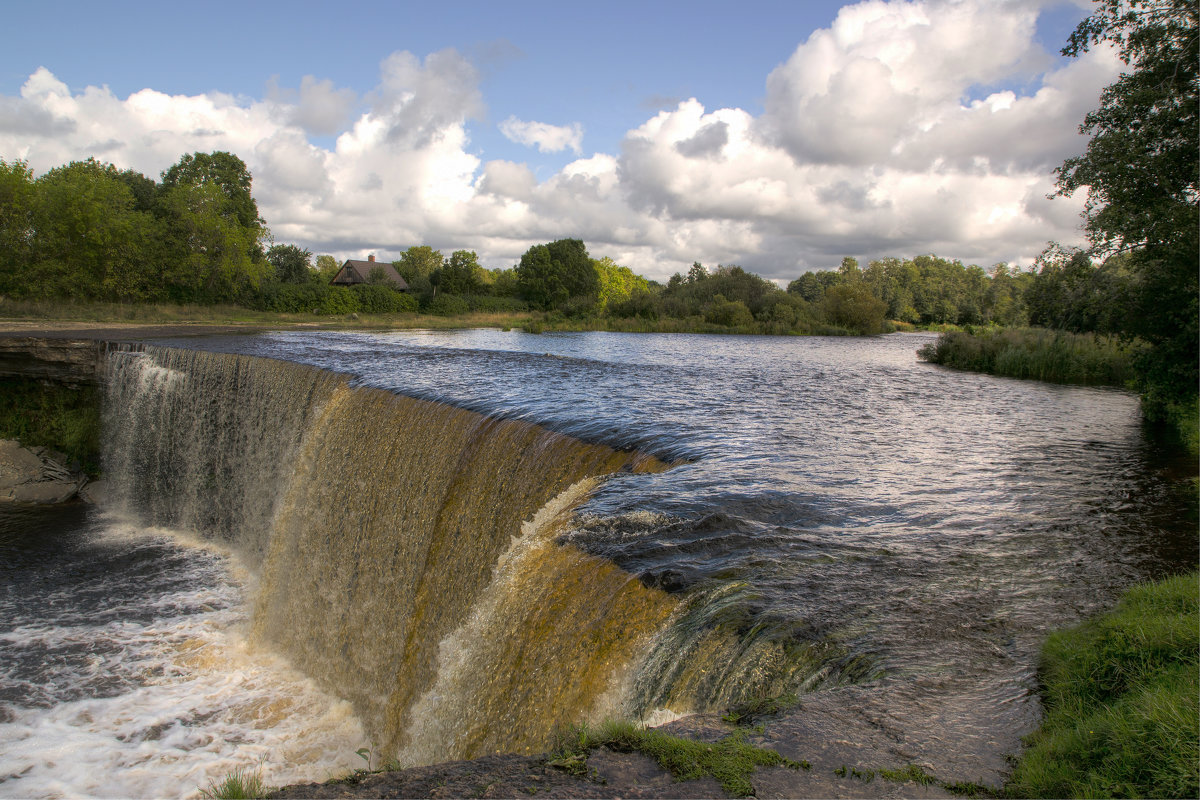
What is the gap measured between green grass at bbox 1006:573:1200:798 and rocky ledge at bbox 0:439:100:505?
65.1 feet

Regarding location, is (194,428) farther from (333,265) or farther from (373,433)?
(333,265)

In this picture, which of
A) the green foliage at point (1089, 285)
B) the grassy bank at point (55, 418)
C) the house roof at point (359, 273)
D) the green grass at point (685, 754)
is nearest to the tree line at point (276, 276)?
the green foliage at point (1089, 285)

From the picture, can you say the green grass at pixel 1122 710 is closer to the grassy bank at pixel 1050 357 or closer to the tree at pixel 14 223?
the grassy bank at pixel 1050 357

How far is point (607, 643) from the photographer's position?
386 cm

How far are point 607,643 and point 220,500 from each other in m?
12.5

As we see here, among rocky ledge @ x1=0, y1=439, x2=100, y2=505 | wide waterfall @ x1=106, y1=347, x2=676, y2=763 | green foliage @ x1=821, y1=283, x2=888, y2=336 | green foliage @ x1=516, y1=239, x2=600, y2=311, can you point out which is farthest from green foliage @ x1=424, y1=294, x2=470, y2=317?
wide waterfall @ x1=106, y1=347, x2=676, y2=763

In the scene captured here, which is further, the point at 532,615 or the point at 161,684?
the point at 161,684

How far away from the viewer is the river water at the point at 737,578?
356 cm

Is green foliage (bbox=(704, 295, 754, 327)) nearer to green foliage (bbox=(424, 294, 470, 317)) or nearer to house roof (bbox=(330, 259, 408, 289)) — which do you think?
green foliage (bbox=(424, 294, 470, 317))

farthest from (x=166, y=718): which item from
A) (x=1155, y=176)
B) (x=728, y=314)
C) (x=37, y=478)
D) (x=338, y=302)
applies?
(x=728, y=314)

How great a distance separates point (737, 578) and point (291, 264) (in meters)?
60.8

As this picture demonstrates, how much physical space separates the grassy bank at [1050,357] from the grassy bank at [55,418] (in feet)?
94.8

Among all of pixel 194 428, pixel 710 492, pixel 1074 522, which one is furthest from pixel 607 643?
pixel 194 428

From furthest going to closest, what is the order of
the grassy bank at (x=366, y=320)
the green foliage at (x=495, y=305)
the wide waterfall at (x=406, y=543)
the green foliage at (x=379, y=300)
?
1. the green foliage at (x=495, y=305)
2. the green foliage at (x=379, y=300)
3. the grassy bank at (x=366, y=320)
4. the wide waterfall at (x=406, y=543)
